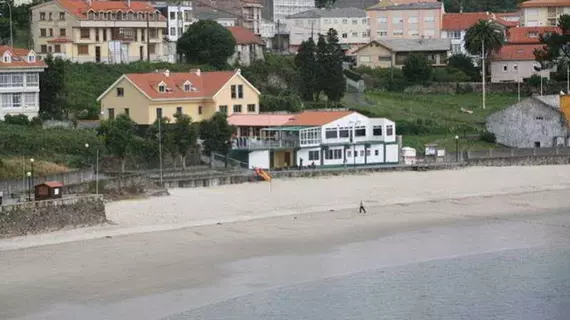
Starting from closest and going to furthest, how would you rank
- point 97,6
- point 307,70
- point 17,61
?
point 17,61 < point 307,70 < point 97,6

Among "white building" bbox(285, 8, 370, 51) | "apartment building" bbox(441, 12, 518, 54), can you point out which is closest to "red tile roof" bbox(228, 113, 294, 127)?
"apartment building" bbox(441, 12, 518, 54)

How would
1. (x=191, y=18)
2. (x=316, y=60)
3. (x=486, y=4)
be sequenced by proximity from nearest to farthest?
(x=316, y=60) < (x=191, y=18) < (x=486, y=4)

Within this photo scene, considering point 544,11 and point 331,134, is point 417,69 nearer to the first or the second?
point 544,11

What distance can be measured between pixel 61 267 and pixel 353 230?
1031 centimetres

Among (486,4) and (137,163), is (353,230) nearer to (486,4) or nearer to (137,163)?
(137,163)

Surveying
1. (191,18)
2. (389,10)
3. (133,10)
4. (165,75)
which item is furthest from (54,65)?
(389,10)

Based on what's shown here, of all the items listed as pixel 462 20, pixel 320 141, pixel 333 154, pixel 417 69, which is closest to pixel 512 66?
Result: pixel 417 69

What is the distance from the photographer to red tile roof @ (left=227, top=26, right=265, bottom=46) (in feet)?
228

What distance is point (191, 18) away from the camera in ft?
235

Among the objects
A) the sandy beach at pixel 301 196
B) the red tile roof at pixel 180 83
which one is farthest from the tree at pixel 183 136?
the red tile roof at pixel 180 83

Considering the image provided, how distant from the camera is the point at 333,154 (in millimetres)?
54062

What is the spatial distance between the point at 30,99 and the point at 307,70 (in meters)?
14.9

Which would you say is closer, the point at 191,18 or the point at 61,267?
the point at 61,267

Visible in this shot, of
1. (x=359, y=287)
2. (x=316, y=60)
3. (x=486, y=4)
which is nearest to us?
(x=359, y=287)
